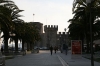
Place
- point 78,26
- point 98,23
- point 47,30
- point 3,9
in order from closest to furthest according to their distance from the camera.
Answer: point 3,9, point 98,23, point 78,26, point 47,30

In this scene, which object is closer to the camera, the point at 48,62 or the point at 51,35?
the point at 48,62

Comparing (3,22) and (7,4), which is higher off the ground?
(7,4)

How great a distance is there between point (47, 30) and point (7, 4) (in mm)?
122175

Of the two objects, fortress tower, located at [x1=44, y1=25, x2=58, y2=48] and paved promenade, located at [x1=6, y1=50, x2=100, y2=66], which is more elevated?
fortress tower, located at [x1=44, y1=25, x2=58, y2=48]

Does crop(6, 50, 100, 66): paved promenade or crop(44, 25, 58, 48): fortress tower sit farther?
crop(44, 25, 58, 48): fortress tower

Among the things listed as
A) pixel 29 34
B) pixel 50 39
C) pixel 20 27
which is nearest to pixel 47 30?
pixel 50 39

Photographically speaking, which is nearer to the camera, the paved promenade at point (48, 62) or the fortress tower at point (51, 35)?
the paved promenade at point (48, 62)

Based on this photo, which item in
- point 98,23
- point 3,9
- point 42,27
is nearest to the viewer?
point 3,9

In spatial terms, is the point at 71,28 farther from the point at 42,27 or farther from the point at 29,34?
the point at 42,27

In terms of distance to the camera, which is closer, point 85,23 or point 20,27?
point 20,27

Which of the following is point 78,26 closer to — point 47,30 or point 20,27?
point 20,27

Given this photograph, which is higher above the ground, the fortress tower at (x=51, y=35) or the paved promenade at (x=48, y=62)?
the fortress tower at (x=51, y=35)

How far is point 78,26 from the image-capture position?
62656 millimetres

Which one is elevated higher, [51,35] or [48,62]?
[51,35]
